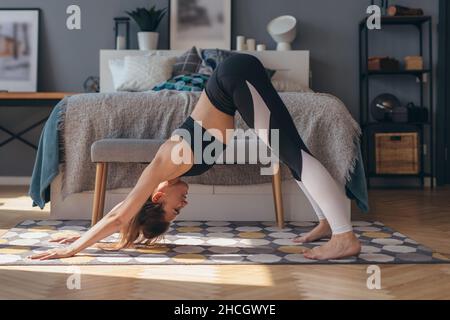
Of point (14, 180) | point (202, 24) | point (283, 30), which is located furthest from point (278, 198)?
point (14, 180)

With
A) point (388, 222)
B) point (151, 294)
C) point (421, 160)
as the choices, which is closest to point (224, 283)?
point (151, 294)

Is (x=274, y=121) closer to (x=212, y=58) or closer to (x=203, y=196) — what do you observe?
(x=203, y=196)

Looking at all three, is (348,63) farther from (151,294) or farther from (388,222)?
(151,294)

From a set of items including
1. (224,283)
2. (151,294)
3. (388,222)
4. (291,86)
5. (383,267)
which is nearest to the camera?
(151,294)

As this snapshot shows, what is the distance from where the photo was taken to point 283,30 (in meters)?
5.40

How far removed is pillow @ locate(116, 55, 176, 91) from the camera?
4961 mm

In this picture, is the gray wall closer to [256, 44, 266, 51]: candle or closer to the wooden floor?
[256, 44, 266, 51]: candle

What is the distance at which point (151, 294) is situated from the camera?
188cm

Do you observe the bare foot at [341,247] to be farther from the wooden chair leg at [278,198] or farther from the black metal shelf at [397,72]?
the black metal shelf at [397,72]

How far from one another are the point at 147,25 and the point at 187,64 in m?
0.60

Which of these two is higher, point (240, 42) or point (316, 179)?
point (240, 42)

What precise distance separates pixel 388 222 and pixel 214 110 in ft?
4.81

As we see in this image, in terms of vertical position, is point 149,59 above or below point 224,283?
above
